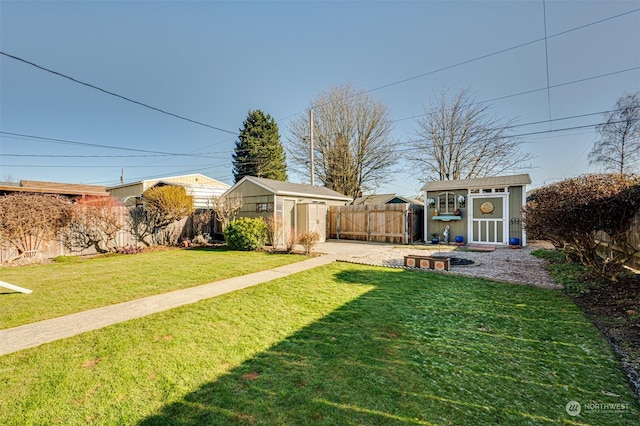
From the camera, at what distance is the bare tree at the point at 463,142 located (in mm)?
19516

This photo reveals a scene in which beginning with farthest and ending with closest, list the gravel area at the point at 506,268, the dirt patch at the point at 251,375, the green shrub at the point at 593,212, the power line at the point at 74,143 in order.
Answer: the power line at the point at 74,143 < the gravel area at the point at 506,268 < the green shrub at the point at 593,212 < the dirt patch at the point at 251,375

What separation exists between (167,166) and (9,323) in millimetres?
29689

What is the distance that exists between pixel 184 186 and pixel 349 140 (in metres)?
12.9

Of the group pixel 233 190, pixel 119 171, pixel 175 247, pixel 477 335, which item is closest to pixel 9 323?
pixel 477 335

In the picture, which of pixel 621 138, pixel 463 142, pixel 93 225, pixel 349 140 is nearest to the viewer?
pixel 93 225

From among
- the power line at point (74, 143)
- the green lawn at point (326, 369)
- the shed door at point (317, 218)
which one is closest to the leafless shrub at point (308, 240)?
the shed door at point (317, 218)

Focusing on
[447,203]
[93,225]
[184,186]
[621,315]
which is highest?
[184,186]

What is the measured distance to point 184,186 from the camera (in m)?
15.8

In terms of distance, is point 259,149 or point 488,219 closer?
point 488,219

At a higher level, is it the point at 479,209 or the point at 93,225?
the point at 479,209

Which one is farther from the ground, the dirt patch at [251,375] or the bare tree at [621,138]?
the bare tree at [621,138]

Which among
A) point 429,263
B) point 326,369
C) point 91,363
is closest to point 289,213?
point 429,263

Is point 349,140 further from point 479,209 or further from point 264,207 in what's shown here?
point 479,209

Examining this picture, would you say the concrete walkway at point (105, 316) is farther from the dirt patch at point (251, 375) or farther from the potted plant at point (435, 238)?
the potted plant at point (435, 238)
